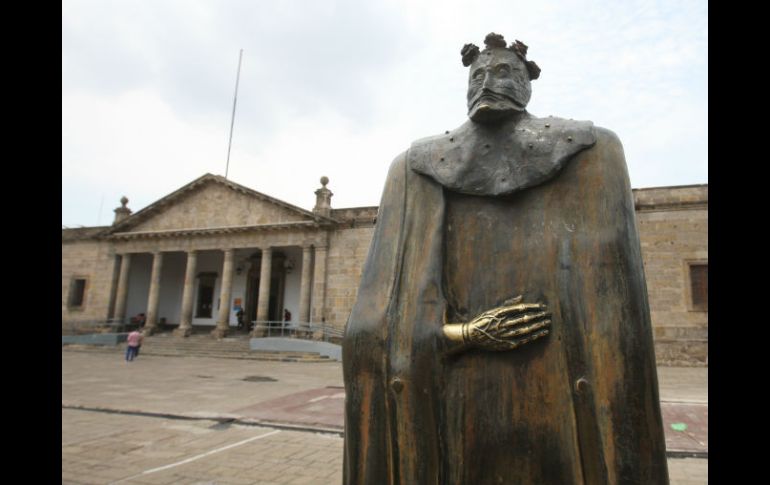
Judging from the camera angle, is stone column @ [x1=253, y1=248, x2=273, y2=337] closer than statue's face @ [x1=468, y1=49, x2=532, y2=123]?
No

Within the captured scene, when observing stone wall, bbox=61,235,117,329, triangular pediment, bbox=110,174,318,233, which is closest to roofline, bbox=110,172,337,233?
triangular pediment, bbox=110,174,318,233

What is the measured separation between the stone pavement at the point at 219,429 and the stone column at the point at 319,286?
911cm

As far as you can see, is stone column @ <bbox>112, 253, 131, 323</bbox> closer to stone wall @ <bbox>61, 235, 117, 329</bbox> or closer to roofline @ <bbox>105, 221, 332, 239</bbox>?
stone wall @ <bbox>61, 235, 117, 329</bbox>

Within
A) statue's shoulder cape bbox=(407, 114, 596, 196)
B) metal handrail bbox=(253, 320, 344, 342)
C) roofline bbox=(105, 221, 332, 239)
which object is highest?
roofline bbox=(105, 221, 332, 239)

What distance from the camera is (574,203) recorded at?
1621 mm

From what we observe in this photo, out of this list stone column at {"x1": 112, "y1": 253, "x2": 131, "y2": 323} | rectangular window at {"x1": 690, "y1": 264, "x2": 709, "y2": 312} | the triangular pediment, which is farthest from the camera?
stone column at {"x1": 112, "y1": 253, "x2": 131, "y2": 323}

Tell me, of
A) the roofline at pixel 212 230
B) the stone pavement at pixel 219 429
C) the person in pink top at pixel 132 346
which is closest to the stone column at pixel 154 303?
the roofline at pixel 212 230

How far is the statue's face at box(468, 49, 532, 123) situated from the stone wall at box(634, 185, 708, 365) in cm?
1810

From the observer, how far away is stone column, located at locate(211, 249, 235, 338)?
22266mm

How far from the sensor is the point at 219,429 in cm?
643

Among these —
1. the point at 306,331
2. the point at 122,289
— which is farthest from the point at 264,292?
the point at 122,289

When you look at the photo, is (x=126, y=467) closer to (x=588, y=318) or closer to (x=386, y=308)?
(x=386, y=308)

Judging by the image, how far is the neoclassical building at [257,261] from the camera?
1773 centimetres

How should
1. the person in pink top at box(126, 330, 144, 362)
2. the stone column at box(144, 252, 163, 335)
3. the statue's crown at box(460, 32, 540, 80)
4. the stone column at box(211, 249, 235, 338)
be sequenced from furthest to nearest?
the stone column at box(144, 252, 163, 335)
the stone column at box(211, 249, 235, 338)
the person in pink top at box(126, 330, 144, 362)
the statue's crown at box(460, 32, 540, 80)
